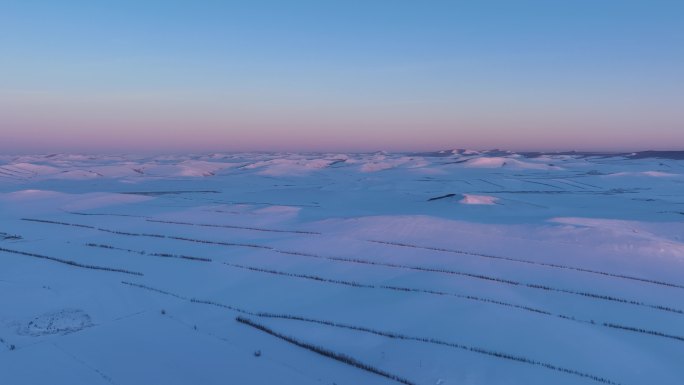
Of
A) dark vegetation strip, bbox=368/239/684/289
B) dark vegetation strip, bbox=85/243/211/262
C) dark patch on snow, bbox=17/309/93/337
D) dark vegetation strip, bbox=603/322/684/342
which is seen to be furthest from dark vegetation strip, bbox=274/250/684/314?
dark patch on snow, bbox=17/309/93/337

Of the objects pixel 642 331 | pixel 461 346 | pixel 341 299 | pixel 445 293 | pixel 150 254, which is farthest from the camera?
pixel 150 254

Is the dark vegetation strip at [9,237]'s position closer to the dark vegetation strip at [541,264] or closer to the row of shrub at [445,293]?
the row of shrub at [445,293]

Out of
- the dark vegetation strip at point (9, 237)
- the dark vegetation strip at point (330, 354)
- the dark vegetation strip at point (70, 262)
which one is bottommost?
the dark vegetation strip at point (330, 354)

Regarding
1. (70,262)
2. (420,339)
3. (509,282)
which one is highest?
(70,262)

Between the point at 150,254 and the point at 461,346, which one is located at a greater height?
the point at 150,254

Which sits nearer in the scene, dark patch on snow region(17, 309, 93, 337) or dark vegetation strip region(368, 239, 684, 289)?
dark patch on snow region(17, 309, 93, 337)

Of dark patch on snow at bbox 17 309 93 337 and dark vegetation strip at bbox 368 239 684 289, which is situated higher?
dark vegetation strip at bbox 368 239 684 289

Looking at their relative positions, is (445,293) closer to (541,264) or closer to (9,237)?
(541,264)

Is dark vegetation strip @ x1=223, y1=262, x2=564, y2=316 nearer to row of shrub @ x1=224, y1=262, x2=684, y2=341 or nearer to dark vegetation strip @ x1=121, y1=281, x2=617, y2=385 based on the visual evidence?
row of shrub @ x1=224, y1=262, x2=684, y2=341

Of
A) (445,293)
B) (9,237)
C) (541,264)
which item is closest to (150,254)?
(9,237)

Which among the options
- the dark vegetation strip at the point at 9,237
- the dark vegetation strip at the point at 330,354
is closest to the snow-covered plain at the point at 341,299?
the dark vegetation strip at the point at 330,354
